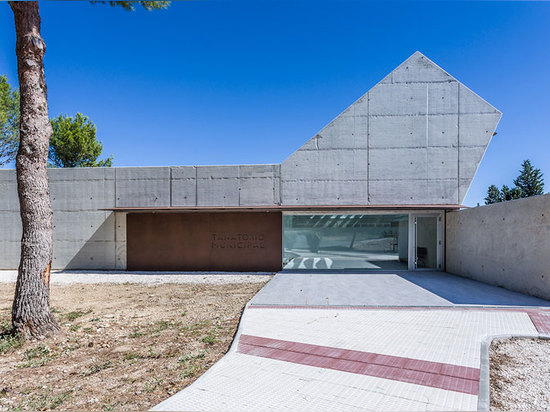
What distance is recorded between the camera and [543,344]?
5.44 metres

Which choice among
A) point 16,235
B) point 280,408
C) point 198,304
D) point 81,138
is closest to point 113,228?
point 16,235

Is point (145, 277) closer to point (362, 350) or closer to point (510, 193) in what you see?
point (362, 350)

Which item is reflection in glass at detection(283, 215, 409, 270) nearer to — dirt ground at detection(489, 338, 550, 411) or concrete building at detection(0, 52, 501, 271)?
concrete building at detection(0, 52, 501, 271)

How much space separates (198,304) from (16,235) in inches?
508

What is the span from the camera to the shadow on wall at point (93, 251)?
1512 centimetres

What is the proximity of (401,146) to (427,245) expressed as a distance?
4.64 meters

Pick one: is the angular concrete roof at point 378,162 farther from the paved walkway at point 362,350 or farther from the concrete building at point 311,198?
the paved walkway at point 362,350

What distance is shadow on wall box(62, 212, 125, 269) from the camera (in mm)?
15117

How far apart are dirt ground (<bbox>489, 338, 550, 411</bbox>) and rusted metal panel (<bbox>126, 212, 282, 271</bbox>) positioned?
1008cm

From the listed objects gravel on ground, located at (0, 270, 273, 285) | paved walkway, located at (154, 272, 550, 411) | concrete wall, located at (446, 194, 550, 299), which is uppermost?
concrete wall, located at (446, 194, 550, 299)

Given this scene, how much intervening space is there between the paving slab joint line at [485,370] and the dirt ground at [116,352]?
3.35 metres

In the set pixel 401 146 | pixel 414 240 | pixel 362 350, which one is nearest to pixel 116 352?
pixel 362 350

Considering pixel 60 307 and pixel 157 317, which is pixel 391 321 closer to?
pixel 157 317

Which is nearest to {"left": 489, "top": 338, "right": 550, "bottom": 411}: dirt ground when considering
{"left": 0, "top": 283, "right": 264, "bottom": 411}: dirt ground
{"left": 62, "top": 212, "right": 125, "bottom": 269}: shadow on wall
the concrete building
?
{"left": 0, "top": 283, "right": 264, "bottom": 411}: dirt ground
